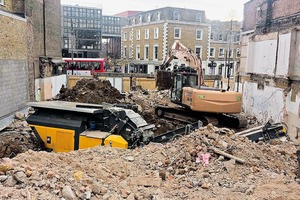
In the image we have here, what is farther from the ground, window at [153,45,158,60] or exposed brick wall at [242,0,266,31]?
exposed brick wall at [242,0,266,31]

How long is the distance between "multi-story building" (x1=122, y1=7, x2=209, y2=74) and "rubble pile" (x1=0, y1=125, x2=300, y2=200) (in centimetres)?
3652

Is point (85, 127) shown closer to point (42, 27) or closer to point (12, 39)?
point (12, 39)

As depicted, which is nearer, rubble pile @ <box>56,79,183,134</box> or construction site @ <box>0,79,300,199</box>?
construction site @ <box>0,79,300,199</box>

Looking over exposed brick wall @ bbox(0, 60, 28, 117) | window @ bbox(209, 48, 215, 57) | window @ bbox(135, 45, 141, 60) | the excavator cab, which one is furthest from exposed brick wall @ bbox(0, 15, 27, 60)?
window @ bbox(209, 48, 215, 57)

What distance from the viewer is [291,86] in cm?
1432

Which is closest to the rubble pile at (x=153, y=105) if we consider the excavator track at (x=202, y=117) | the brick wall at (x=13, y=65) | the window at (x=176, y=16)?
the excavator track at (x=202, y=117)

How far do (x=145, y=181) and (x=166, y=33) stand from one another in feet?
127

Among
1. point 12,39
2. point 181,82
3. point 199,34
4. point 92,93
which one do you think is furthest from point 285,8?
point 199,34

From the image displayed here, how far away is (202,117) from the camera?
15531 millimetres

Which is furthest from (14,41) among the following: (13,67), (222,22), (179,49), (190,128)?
(222,22)

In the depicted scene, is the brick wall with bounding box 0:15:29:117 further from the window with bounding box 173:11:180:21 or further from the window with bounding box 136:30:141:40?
the window with bounding box 136:30:141:40

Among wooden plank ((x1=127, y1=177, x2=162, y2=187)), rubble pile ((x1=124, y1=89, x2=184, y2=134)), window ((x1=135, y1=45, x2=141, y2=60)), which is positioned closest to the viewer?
wooden plank ((x1=127, y1=177, x2=162, y2=187))

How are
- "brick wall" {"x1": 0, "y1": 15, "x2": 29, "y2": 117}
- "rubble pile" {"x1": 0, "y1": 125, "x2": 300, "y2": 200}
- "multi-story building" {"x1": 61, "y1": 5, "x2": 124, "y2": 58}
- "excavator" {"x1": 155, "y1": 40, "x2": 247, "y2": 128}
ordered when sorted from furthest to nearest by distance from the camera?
"multi-story building" {"x1": 61, "y1": 5, "x2": 124, "y2": 58} < "brick wall" {"x1": 0, "y1": 15, "x2": 29, "y2": 117} < "excavator" {"x1": 155, "y1": 40, "x2": 247, "y2": 128} < "rubble pile" {"x1": 0, "y1": 125, "x2": 300, "y2": 200}

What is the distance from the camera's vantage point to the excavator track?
49.8 ft
